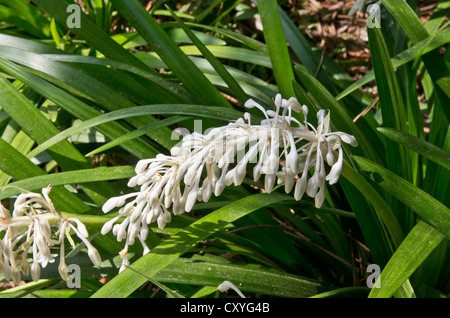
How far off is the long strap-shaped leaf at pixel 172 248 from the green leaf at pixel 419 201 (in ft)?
0.93

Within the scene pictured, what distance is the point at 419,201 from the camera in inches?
48.2

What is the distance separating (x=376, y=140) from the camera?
1899mm

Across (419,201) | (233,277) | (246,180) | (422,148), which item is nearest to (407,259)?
(419,201)

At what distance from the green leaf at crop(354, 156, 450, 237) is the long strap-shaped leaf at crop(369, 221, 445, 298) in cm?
3

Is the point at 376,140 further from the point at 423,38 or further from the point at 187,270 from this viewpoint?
the point at 187,270

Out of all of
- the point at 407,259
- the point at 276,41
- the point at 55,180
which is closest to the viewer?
the point at 407,259

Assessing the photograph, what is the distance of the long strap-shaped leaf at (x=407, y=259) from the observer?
43.6 inches

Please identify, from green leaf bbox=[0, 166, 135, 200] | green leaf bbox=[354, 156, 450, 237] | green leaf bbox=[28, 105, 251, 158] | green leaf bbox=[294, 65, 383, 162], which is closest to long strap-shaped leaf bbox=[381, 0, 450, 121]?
green leaf bbox=[294, 65, 383, 162]

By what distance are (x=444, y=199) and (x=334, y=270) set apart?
0.50m

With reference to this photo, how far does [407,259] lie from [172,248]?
0.54 meters

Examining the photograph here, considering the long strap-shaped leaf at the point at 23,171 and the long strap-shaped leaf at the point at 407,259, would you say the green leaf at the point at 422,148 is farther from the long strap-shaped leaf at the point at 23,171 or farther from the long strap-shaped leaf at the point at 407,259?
the long strap-shaped leaf at the point at 23,171

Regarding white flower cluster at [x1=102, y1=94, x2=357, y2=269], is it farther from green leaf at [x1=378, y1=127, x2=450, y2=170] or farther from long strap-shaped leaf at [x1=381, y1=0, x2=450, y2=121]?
long strap-shaped leaf at [x1=381, y1=0, x2=450, y2=121]

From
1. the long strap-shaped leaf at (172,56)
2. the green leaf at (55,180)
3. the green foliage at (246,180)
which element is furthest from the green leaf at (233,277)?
the long strap-shaped leaf at (172,56)

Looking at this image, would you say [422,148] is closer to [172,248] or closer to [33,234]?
[172,248]
